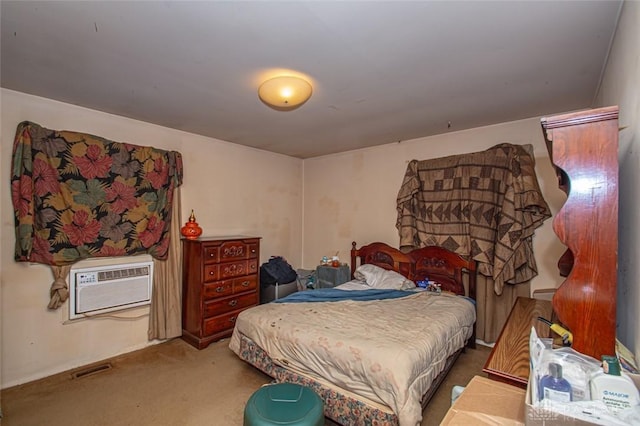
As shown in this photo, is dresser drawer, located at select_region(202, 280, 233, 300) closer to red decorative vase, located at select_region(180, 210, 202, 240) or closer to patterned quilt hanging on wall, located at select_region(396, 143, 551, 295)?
red decorative vase, located at select_region(180, 210, 202, 240)

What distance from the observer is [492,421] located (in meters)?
0.95

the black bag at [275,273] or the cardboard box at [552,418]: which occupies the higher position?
the cardboard box at [552,418]

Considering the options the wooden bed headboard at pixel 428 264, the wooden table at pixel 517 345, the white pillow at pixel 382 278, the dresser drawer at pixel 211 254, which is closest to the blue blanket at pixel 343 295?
the white pillow at pixel 382 278

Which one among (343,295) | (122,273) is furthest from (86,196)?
(343,295)

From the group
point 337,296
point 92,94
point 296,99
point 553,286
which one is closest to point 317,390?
point 337,296

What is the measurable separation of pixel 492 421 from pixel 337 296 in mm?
2185

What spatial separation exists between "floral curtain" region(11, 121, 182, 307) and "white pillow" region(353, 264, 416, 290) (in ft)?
7.68

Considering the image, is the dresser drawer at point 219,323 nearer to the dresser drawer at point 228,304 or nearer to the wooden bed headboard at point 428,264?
the dresser drawer at point 228,304

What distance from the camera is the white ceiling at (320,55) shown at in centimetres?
148

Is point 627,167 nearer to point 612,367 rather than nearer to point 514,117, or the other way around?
point 612,367

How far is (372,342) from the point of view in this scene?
199 cm

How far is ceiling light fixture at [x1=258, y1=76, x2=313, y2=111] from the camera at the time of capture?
2.09 m

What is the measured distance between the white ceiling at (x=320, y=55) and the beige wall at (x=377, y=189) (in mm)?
396

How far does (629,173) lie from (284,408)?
2044mm
